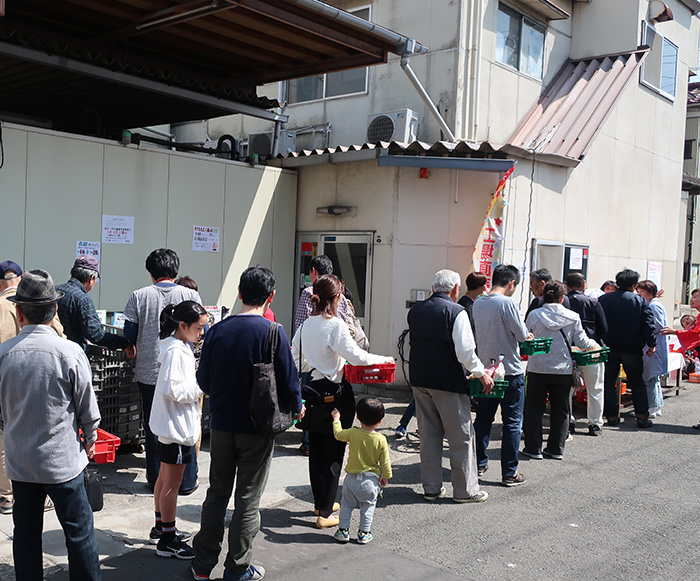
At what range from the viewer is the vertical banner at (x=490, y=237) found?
8953 mm

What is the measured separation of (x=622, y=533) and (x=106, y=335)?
4.38m

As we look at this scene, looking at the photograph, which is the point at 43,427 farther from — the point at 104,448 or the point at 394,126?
the point at 394,126

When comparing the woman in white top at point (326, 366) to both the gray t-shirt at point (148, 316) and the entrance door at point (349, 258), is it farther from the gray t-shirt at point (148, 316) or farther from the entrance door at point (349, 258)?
the entrance door at point (349, 258)

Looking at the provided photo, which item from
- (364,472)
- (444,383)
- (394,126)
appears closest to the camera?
(364,472)

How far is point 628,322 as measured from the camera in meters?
8.39

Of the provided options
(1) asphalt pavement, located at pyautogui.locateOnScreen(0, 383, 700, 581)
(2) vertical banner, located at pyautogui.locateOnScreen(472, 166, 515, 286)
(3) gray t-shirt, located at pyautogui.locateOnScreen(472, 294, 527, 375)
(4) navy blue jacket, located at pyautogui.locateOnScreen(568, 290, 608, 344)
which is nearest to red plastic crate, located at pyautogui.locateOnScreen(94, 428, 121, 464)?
(1) asphalt pavement, located at pyautogui.locateOnScreen(0, 383, 700, 581)

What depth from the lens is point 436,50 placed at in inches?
410

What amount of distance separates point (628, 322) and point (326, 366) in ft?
16.5

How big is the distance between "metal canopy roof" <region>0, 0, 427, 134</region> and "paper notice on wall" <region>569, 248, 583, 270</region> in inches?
170

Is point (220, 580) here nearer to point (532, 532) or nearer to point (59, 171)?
point (532, 532)

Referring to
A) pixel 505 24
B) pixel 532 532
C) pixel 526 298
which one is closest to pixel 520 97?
pixel 505 24

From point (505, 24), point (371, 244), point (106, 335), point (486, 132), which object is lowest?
point (106, 335)

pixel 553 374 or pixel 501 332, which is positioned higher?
pixel 501 332

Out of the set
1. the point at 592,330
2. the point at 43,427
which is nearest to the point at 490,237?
the point at 592,330
